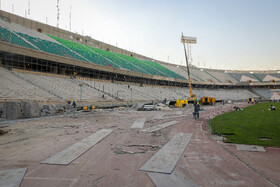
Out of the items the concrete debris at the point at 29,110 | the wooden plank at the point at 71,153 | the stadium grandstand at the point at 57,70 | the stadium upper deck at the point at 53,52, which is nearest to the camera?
the wooden plank at the point at 71,153

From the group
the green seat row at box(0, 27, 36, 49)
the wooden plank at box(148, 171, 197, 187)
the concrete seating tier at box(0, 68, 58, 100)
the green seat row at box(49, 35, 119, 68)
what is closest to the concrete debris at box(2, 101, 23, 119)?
the concrete seating tier at box(0, 68, 58, 100)

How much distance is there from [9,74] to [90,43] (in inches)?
1265

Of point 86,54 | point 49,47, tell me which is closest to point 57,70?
point 49,47

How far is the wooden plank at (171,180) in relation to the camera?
3.32 meters

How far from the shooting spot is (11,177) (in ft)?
11.9

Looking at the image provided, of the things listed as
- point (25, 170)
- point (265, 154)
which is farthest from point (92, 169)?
point (265, 154)

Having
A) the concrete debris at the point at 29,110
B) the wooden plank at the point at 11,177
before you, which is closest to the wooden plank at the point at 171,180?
the wooden plank at the point at 11,177

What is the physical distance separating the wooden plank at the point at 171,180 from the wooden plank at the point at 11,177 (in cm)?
264

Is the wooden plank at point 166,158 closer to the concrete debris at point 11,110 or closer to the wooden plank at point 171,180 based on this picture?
the wooden plank at point 171,180

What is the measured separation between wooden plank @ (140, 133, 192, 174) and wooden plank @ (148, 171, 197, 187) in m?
0.18

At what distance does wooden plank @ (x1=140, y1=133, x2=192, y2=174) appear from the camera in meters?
4.09

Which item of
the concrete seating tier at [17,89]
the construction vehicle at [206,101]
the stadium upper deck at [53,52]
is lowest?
the construction vehicle at [206,101]

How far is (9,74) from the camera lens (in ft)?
80.2

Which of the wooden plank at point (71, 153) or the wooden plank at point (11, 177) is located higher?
the wooden plank at point (11, 177)
